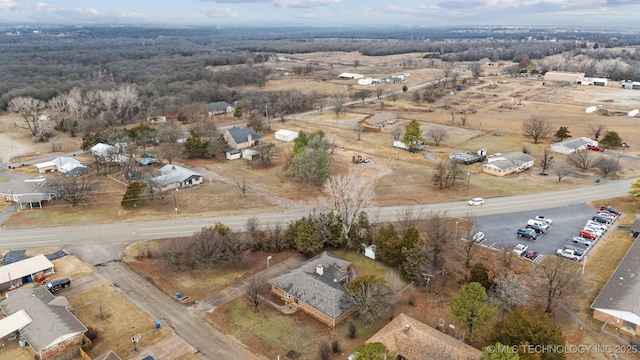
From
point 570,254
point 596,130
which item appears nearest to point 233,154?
point 570,254

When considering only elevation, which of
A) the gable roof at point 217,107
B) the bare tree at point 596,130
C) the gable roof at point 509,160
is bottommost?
the gable roof at point 509,160

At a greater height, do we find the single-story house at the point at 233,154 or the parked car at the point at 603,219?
the single-story house at the point at 233,154

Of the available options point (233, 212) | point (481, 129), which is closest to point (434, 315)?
point (233, 212)

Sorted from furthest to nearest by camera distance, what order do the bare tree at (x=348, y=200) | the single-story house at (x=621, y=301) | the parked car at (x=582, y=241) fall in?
the parked car at (x=582, y=241) → the bare tree at (x=348, y=200) → the single-story house at (x=621, y=301)

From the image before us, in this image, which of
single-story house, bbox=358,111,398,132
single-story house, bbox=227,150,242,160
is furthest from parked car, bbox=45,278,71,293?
single-story house, bbox=358,111,398,132

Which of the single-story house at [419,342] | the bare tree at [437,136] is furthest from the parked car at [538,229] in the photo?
the bare tree at [437,136]

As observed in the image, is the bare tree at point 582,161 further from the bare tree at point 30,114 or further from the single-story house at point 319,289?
the bare tree at point 30,114
